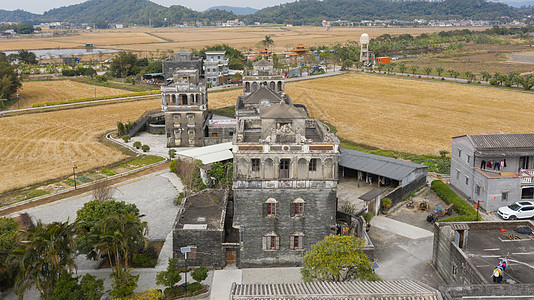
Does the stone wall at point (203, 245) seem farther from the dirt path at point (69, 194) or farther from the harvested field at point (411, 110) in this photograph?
the harvested field at point (411, 110)

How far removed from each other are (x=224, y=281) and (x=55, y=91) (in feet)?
364

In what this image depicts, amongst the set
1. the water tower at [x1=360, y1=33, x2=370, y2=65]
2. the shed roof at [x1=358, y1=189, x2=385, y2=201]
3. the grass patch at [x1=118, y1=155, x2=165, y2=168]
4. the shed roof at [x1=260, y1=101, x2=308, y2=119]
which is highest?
the water tower at [x1=360, y1=33, x2=370, y2=65]

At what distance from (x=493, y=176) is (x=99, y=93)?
106398 millimetres

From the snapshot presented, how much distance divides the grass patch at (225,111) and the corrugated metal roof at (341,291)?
69.2 metres

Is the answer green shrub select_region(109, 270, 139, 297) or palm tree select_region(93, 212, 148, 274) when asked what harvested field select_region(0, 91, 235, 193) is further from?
green shrub select_region(109, 270, 139, 297)

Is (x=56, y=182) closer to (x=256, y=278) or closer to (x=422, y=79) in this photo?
(x=256, y=278)

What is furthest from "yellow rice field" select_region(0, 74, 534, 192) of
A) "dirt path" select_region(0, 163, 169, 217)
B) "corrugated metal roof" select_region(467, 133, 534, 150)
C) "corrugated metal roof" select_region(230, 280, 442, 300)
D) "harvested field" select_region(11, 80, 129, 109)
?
"corrugated metal roof" select_region(230, 280, 442, 300)

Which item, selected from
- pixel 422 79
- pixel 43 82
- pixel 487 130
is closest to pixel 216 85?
pixel 43 82

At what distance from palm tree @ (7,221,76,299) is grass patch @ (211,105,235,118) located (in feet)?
208

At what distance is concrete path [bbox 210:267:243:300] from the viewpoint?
109 ft

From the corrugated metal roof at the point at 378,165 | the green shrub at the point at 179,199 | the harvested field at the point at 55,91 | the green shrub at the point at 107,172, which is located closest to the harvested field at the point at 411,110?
the corrugated metal roof at the point at 378,165

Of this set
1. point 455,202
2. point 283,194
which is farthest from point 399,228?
point 283,194

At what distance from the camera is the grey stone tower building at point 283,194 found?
35406mm

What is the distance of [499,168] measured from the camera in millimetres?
47062
